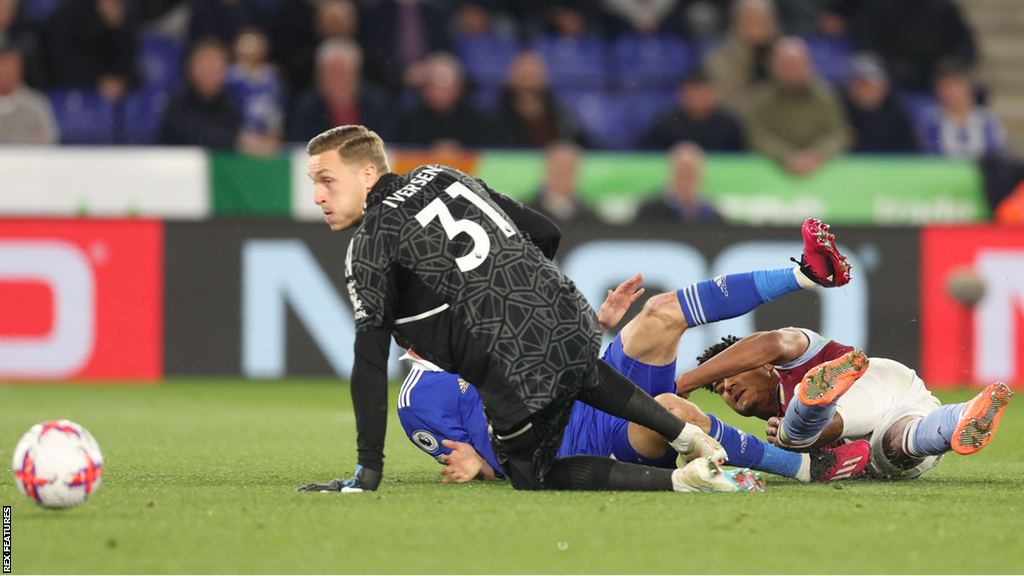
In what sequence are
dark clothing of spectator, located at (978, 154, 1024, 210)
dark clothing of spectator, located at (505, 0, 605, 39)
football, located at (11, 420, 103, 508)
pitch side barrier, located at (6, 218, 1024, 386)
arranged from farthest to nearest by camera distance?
1. dark clothing of spectator, located at (505, 0, 605, 39)
2. dark clothing of spectator, located at (978, 154, 1024, 210)
3. pitch side barrier, located at (6, 218, 1024, 386)
4. football, located at (11, 420, 103, 508)

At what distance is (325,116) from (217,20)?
1.94 meters

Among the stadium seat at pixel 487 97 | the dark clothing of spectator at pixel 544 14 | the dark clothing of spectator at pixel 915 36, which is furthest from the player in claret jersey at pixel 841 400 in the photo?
the dark clothing of spectator at pixel 915 36

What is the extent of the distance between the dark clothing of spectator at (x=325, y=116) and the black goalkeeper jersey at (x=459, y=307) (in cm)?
750

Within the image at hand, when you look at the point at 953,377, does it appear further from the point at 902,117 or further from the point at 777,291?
the point at 777,291

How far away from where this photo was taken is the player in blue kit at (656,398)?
192 inches

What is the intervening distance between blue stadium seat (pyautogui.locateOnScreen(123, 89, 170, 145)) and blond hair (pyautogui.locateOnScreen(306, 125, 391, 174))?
318 inches

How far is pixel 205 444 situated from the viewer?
649 centimetres

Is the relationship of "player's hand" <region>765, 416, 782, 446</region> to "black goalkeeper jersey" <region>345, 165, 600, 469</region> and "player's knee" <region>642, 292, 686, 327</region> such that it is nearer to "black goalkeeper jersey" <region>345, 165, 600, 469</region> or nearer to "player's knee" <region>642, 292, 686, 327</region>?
"player's knee" <region>642, 292, 686, 327</region>

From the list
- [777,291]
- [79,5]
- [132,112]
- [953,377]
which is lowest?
[953,377]

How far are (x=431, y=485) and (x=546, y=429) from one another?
724 mm

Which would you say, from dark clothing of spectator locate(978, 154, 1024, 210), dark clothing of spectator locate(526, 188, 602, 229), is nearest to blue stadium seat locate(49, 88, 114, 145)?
dark clothing of spectator locate(526, 188, 602, 229)

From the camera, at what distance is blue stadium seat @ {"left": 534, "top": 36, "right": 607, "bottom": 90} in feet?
45.0

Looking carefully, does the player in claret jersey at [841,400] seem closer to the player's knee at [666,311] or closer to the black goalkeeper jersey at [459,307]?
the player's knee at [666,311]

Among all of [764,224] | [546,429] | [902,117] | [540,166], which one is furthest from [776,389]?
[902,117]
